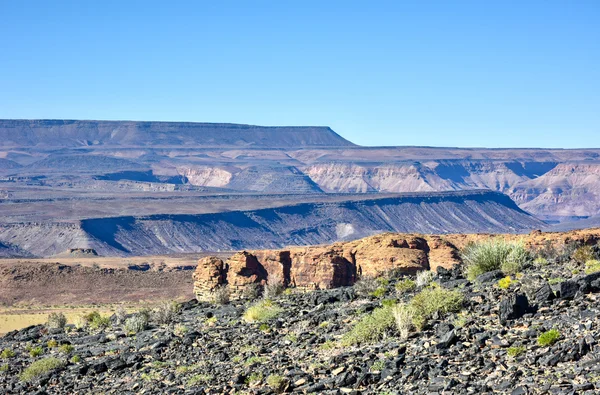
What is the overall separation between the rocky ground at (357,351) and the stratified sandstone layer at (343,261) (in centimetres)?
901

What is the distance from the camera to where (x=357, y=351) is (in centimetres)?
1962

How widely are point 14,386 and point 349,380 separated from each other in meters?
10.0

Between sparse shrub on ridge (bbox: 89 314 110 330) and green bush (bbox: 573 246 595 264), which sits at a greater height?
green bush (bbox: 573 246 595 264)

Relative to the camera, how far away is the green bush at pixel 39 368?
24188 millimetres

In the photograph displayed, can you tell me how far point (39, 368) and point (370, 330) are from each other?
909 centimetres

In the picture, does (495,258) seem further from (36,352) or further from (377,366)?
(36,352)

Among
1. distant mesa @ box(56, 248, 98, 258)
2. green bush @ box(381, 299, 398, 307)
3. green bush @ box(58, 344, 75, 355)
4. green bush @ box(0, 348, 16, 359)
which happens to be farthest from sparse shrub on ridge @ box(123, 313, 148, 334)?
distant mesa @ box(56, 248, 98, 258)

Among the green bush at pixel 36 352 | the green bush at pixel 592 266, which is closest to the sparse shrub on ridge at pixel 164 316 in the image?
the green bush at pixel 36 352

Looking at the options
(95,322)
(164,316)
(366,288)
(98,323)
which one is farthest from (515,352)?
(95,322)

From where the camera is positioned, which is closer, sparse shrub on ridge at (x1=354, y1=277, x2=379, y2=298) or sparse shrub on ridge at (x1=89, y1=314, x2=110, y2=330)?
sparse shrub on ridge at (x1=354, y1=277, x2=379, y2=298)

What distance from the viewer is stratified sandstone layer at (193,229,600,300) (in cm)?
3859

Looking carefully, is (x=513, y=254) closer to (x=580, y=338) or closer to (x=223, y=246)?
(x=580, y=338)

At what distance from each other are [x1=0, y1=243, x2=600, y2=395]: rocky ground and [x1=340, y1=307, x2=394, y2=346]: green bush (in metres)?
0.12

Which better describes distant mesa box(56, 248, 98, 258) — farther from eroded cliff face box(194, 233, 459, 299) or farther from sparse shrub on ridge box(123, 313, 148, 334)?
sparse shrub on ridge box(123, 313, 148, 334)
